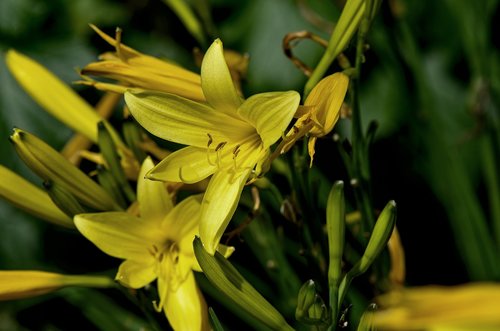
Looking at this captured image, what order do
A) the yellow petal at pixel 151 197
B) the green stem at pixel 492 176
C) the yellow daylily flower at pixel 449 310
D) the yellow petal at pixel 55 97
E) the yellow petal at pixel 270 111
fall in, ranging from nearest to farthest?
the yellow daylily flower at pixel 449 310 < the yellow petal at pixel 270 111 < the yellow petal at pixel 151 197 < the yellow petal at pixel 55 97 < the green stem at pixel 492 176

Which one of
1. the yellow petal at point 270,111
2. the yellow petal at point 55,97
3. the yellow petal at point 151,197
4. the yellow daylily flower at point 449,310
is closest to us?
the yellow daylily flower at point 449,310

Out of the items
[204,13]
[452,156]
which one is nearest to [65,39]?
[204,13]

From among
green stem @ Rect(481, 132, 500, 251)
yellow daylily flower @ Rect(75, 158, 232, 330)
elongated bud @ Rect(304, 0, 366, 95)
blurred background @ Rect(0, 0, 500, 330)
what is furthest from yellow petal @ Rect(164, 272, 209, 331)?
green stem @ Rect(481, 132, 500, 251)

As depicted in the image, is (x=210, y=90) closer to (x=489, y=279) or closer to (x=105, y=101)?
(x=105, y=101)

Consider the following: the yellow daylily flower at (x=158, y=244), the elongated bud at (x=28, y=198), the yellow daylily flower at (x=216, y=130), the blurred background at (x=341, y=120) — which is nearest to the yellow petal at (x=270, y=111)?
the yellow daylily flower at (x=216, y=130)

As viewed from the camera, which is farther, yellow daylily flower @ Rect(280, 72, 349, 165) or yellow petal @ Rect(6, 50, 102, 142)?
yellow petal @ Rect(6, 50, 102, 142)

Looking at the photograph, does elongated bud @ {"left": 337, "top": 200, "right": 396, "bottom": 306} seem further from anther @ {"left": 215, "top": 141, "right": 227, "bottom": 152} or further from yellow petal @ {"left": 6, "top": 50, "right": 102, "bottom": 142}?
yellow petal @ {"left": 6, "top": 50, "right": 102, "bottom": 142}

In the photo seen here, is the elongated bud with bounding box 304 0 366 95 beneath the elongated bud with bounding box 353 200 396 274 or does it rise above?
above

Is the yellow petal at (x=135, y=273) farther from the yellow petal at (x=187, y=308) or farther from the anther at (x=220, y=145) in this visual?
the anther at (x=220, y=145)
